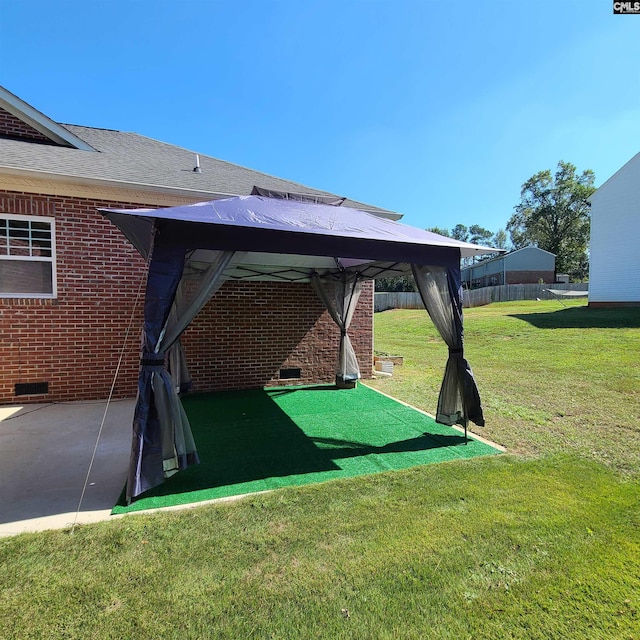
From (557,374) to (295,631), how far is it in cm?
850

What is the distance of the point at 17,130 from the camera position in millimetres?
7055

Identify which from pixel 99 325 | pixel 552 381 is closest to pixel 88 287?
pixel 99 325

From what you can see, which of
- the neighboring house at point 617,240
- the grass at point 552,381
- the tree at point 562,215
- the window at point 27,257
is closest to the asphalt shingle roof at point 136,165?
the window at point 27,257

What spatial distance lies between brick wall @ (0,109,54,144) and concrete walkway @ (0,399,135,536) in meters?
5.03

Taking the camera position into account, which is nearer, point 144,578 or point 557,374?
point 144,578

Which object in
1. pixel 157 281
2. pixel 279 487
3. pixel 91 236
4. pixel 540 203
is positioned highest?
pixel 540 203

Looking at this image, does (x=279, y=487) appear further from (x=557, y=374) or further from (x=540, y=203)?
(x=540, y=203)

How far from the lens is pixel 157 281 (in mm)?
3213

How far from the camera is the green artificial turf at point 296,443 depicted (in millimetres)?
3549

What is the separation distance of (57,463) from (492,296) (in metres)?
33.9

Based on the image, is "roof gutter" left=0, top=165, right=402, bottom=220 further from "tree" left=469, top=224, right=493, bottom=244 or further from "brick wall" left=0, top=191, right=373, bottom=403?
"tree" left=469, top=224, right=493, bottom=244

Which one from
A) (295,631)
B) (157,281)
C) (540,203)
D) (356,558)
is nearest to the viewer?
(295,631)

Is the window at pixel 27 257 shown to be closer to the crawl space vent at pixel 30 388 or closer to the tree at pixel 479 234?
the crawl space vent at pixel 30 388

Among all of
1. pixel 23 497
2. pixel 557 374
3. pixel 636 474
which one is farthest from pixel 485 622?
pixel 557 374
